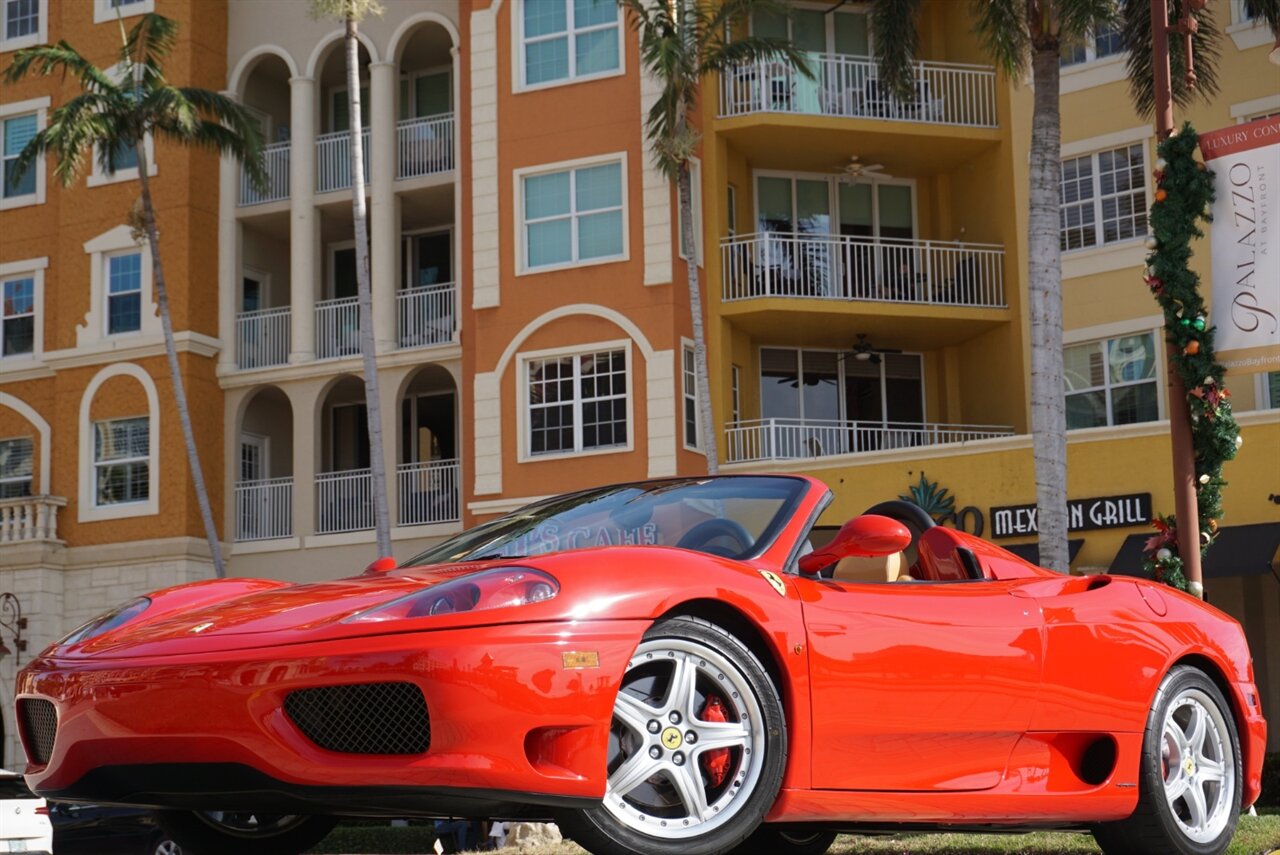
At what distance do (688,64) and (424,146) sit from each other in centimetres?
814

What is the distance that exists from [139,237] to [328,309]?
12.0 ft

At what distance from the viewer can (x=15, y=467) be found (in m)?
35.0

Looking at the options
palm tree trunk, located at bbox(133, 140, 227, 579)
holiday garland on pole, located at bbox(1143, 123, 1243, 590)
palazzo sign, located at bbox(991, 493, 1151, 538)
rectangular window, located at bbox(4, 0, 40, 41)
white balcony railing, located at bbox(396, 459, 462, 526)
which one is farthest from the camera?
rectangular window, located at bbox(4, 0, 40, 41)

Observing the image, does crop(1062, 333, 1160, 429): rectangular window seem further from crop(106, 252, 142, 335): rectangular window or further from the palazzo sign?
crop(106, 252, 142, 335): rectangular window

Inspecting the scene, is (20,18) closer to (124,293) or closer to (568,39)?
(124,293)

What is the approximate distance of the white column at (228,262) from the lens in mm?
34000

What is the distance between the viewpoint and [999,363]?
3073 centimetres

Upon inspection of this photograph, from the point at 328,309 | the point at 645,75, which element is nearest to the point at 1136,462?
the point at 645,75

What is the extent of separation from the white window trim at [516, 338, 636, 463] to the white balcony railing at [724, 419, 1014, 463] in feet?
5.79

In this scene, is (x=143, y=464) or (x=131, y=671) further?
(x=143, y=464)

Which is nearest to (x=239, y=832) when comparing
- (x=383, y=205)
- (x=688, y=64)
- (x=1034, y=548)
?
(x=1034, y=548)

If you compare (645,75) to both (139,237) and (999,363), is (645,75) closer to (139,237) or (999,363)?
(999,363)

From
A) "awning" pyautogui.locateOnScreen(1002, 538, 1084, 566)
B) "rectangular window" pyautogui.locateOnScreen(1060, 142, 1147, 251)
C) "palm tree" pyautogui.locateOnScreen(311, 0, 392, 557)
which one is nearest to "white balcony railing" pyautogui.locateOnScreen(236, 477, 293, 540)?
"palm tree" pyautogui.locateOnScreen(311, 0, 392, 557)

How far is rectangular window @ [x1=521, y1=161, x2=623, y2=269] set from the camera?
2948cm
